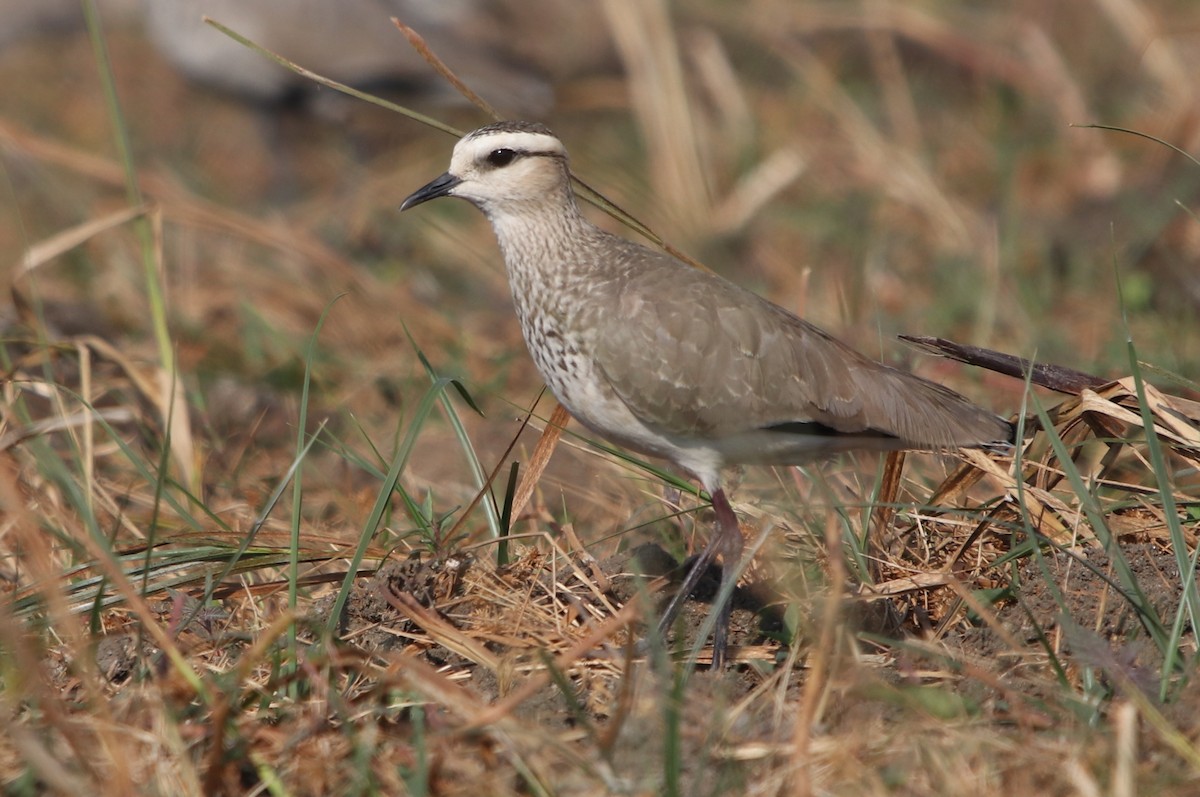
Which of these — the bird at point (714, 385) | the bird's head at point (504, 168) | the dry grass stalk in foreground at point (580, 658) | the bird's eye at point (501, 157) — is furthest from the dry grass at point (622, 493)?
the bird's eye at point (501, 157)

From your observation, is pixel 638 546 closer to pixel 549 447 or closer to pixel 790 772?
pixel 549 447

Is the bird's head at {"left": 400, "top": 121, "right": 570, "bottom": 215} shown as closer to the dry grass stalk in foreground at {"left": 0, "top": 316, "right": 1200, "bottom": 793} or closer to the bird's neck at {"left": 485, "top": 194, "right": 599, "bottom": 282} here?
the bird's neck at {"left": 485, "top": 194, "right": 599, "bottom": 282}

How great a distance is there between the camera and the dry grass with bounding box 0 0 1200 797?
A: 103 inches

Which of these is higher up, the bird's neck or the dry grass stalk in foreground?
the bird's neck

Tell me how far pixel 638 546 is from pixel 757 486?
545 mm

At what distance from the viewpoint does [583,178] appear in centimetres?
748

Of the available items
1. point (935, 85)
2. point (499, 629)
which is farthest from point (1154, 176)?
point (499, 629)

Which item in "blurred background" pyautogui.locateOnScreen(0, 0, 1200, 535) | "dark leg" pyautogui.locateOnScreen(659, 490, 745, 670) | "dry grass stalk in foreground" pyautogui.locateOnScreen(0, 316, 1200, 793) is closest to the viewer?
"dry grass stalk in foreground" pyautogui.locateOnScreen(0, 316, 1200, 793)

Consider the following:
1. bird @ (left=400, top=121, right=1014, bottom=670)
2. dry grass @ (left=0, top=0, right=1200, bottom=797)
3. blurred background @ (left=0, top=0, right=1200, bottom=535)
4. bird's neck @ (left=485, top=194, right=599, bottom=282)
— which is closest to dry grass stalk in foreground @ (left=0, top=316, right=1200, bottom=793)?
dry grass @ (left=0, top=0, right=1200, bottom=797)

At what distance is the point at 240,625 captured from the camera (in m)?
3.34

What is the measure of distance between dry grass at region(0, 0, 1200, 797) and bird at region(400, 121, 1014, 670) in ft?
0.49

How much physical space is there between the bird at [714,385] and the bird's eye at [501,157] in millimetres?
369

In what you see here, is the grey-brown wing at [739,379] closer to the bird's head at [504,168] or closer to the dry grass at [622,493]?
the dry grass at [622,493]

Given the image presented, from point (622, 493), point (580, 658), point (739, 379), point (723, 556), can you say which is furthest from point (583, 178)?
point (580, 658)
